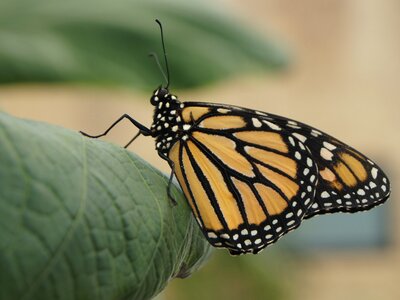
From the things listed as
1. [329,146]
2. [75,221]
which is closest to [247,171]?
[329,146]

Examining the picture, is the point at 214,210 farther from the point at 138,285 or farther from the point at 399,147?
the point at 399,147

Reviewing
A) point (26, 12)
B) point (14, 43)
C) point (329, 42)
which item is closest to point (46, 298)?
point (14, 43)

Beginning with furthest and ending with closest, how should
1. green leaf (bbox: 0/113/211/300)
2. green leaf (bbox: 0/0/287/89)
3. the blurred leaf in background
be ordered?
the blurred leaf in background, green leaf (bbox: 0/0/287/89), green leaf (bbox: 0/113/211/300)

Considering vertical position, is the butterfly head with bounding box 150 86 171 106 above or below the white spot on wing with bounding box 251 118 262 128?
below

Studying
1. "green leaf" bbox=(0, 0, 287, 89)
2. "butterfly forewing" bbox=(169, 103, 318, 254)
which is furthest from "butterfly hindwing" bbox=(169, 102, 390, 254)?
"green leaf" bbox=(0, 0, 287, 89)

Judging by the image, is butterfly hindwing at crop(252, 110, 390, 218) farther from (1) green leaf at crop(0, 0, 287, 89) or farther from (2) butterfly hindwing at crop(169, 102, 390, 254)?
(1) green leaf at crop(0, 0, 287, 89)

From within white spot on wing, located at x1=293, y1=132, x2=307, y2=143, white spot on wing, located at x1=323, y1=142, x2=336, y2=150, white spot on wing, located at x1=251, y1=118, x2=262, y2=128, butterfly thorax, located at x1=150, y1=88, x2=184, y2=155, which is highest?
white spot on wing, located at x1=323, y1=142, x2=336, y2=150

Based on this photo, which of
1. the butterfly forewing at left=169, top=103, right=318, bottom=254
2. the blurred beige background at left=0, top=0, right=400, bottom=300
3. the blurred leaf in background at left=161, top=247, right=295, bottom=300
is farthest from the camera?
the blurred beige background at left=0, top=0, right=400, bottom=300
